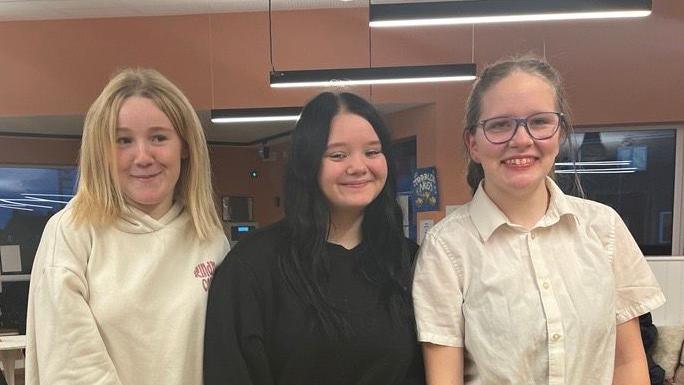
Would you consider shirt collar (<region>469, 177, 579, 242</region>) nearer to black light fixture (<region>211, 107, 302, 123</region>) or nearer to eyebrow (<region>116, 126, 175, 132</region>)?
eyebrow (<region>116, 126, 175, 132</region>)

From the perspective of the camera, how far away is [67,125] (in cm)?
729

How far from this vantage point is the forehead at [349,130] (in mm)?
1460

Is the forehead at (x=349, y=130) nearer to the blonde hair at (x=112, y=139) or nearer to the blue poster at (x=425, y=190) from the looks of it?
the blonde hair at (x=112, y=139)

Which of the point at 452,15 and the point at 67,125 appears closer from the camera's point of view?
the point at 452,15

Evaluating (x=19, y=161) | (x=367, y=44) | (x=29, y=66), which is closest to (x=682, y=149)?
(x=367, y=44)

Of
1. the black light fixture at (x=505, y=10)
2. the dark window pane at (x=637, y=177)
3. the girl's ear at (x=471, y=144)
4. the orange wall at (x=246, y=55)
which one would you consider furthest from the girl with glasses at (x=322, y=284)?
the dark window pane at (x=637, y=177)

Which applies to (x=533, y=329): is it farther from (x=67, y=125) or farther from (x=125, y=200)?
(x=67, y=125)

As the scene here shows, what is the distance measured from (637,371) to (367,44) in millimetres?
5434

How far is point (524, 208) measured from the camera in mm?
1383

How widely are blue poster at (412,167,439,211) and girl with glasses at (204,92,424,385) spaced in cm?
453

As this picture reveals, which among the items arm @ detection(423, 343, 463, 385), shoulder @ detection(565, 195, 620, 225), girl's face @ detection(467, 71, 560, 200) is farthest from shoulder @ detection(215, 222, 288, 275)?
shoulder @ detection(565, 195, 620, 225)

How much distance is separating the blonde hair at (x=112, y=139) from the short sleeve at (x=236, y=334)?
0.75 feet

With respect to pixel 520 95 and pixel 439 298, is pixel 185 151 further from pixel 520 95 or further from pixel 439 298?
pixel 520 95

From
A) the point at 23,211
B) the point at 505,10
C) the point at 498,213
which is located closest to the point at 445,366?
the point at 498,213
